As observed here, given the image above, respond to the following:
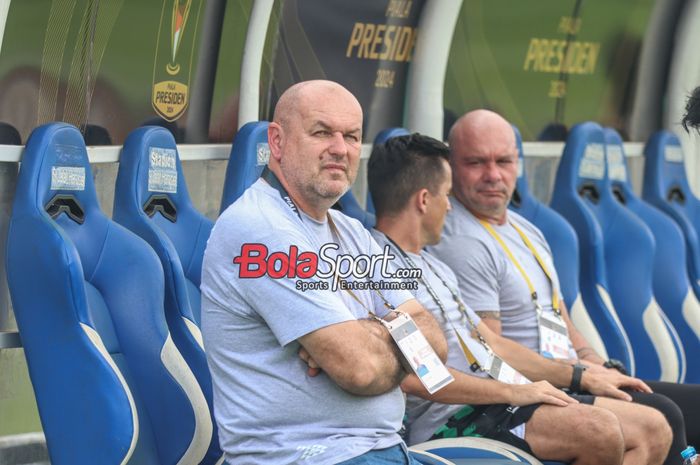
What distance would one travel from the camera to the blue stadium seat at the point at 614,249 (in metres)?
5.94

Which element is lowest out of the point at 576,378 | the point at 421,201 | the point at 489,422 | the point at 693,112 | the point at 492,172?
the point at 489,422

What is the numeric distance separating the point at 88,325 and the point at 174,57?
1482 mm

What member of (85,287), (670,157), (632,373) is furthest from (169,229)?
(670,157)

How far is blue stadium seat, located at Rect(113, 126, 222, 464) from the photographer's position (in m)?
4.03

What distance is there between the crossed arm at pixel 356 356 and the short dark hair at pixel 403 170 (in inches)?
41.4

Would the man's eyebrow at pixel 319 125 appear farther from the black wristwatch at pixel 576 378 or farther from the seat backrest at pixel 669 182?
the seat backrest at pixel 669 182

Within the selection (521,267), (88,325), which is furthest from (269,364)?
(521,267)

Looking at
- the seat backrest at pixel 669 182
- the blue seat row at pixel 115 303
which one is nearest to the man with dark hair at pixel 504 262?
the blue seat row at pixel 115 303

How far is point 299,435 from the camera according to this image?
333 cm

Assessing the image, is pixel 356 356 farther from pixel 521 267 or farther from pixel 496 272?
pixel 521 267

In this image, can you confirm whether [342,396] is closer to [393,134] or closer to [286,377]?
[286,377]

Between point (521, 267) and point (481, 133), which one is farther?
point (481, 133)

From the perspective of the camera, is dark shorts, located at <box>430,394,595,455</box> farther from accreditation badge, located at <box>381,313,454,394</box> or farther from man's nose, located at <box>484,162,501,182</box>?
man's nose, located at <box>484,162,501,182</box>

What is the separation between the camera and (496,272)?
4.78m
